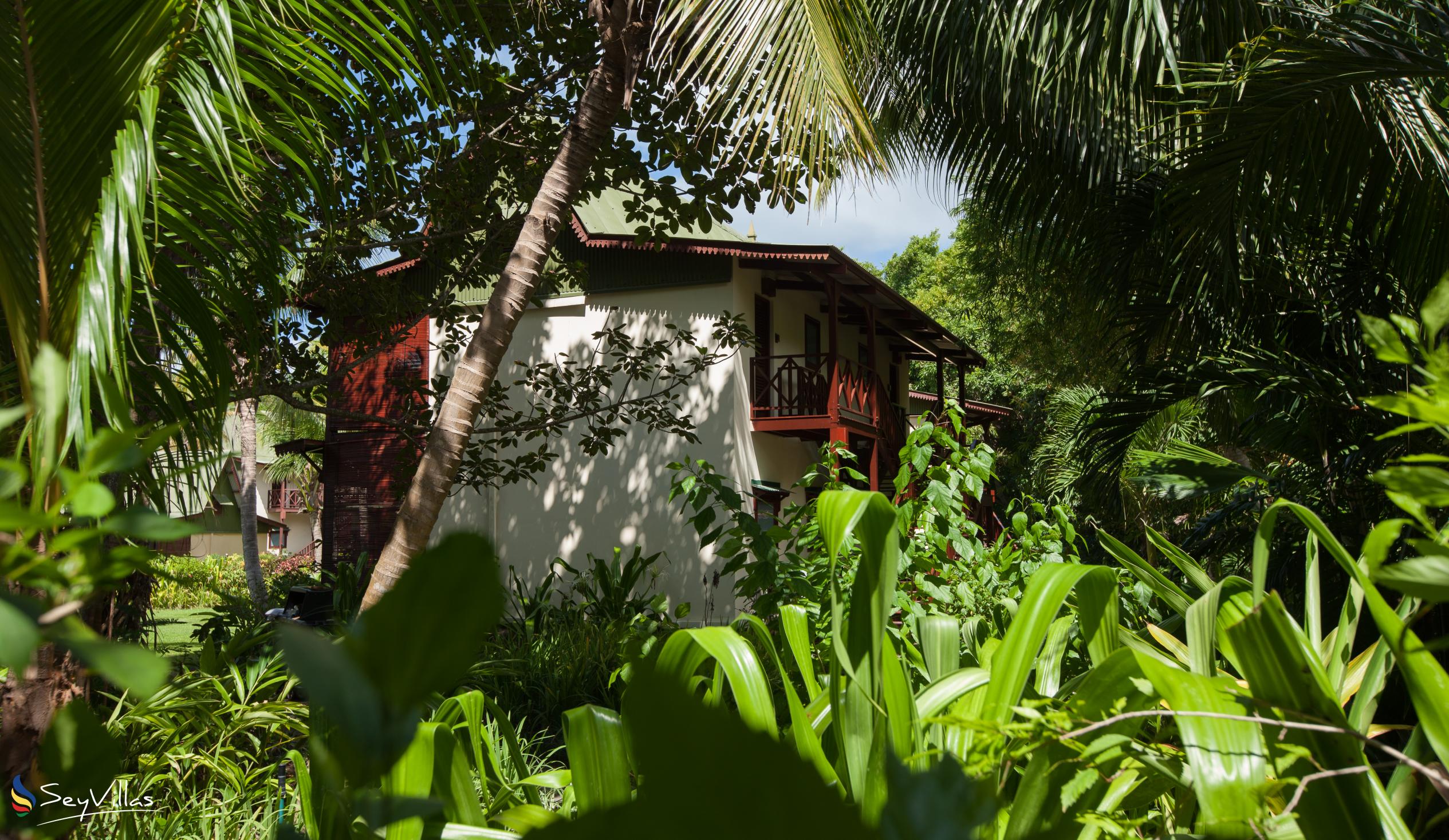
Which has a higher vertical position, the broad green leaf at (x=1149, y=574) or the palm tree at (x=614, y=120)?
the palm tree at (x=614, y=120)

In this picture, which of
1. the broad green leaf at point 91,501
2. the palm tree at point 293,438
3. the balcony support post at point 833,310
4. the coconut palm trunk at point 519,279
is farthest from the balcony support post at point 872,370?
the broad green leaf at point 91,501

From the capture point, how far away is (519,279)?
4375 mm

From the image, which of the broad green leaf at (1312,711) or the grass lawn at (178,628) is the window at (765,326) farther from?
the broad green leaf at (1312,711)

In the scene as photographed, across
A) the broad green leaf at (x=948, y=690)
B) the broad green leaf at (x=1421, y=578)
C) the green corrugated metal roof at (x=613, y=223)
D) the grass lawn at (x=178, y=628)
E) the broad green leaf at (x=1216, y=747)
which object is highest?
the green corrugated metal roof at (x=613, y=223)

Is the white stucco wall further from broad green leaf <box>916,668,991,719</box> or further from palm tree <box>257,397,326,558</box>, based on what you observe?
broad green leaf <box>916,668,991,719</box>

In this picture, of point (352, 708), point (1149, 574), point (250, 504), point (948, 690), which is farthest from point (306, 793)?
point (250, 504)

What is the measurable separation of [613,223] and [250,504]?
28.6ft

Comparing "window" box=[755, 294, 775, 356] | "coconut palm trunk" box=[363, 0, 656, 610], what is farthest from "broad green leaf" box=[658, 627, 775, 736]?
"window" box=[755, 294, 775, 356]

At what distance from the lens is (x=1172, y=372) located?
481 centimetres

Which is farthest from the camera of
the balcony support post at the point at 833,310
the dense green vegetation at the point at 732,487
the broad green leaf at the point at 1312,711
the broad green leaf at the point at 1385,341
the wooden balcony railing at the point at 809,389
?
the balcony support post at the point at 833,310

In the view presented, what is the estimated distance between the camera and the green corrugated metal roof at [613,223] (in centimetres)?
1365

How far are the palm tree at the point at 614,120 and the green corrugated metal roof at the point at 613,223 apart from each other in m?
8.26

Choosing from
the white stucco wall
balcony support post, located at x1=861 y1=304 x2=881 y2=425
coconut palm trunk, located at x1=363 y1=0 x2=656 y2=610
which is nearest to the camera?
coconut palm trunk, located at x1=363 y1=0 x2=656 y2=610

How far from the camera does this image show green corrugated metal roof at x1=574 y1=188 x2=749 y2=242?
1365 cm
